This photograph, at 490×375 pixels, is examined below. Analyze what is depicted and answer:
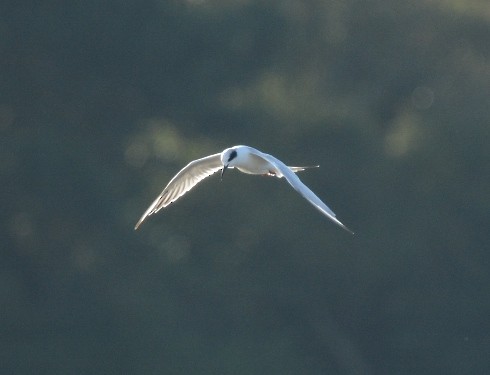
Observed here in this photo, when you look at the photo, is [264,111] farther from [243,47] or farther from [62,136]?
[62,136]

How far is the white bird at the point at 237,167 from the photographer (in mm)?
7817

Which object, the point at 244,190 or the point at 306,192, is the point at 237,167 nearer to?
Answer: the point at 306,192

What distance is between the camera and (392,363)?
16266 millimetres

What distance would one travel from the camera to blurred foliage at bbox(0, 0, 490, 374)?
52.1ft

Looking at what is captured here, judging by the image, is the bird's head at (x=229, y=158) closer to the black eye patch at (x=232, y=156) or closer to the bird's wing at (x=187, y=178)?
the black eye patch at (x=232, y=156)

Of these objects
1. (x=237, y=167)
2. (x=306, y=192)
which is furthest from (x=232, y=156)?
(x=306, y=192)

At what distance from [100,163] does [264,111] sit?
196 cm

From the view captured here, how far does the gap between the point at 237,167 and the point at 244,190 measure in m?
7.16

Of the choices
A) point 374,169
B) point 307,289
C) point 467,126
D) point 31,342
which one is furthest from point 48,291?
point 467,126

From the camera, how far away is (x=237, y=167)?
9047mm

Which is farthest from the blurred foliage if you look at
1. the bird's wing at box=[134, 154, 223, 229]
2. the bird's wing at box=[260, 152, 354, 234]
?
the bird's wing at box=[260, 152, 354, 234]

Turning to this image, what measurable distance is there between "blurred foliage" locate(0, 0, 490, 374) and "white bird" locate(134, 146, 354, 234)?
5895mm

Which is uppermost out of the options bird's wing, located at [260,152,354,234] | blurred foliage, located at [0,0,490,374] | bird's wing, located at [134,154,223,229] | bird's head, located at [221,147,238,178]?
blurred foliage, located at [0,0,490,374]

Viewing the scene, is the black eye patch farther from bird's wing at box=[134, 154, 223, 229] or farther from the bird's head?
bird's wing at box=[134, 154, 223, 229]
